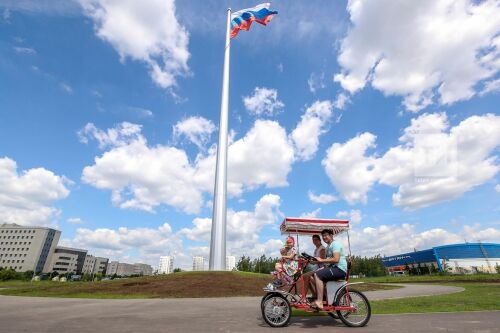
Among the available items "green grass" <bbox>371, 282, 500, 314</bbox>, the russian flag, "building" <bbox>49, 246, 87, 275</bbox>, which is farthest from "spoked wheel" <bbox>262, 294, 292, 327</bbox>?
"building" <bbox>49, 246, 87, 275</bbox>

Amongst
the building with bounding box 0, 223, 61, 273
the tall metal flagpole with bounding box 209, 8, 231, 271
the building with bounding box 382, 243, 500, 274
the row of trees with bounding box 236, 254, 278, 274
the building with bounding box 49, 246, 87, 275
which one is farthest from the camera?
the building with bounding box 49, 246, 87, 275

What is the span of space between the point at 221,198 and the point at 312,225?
10.4 metres

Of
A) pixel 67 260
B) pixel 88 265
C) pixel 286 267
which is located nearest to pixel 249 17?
pixel 286 267

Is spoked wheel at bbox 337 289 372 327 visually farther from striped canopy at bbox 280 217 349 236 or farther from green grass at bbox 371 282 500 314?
striped canopy at bbox 280 217 349 236

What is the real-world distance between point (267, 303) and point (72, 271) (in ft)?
668

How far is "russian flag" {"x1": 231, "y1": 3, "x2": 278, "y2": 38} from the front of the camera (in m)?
35.0

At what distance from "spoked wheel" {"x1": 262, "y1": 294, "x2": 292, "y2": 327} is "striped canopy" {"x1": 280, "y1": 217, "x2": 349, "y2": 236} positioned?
1175 cm

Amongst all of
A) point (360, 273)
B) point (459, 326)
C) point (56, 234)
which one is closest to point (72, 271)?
point (56, 234)

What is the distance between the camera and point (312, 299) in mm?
7656

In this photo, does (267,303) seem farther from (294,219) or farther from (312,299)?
(294,219)

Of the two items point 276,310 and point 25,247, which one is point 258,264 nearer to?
point 276,310

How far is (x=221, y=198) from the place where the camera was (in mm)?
27734

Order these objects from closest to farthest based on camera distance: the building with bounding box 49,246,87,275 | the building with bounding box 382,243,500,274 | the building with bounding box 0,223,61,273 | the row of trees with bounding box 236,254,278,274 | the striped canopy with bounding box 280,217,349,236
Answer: the striped canopy with bounding box 280,217,349,236 → the row of trees with bounding box 236,254,278,274 → the building with bounding box 382,243,500,274 → the building with bounding box 0,223,61,273 → the building with bounding box 49,246,87,275

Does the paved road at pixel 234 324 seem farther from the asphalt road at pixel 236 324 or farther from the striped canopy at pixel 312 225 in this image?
the striped canopy at pixel 312 225
